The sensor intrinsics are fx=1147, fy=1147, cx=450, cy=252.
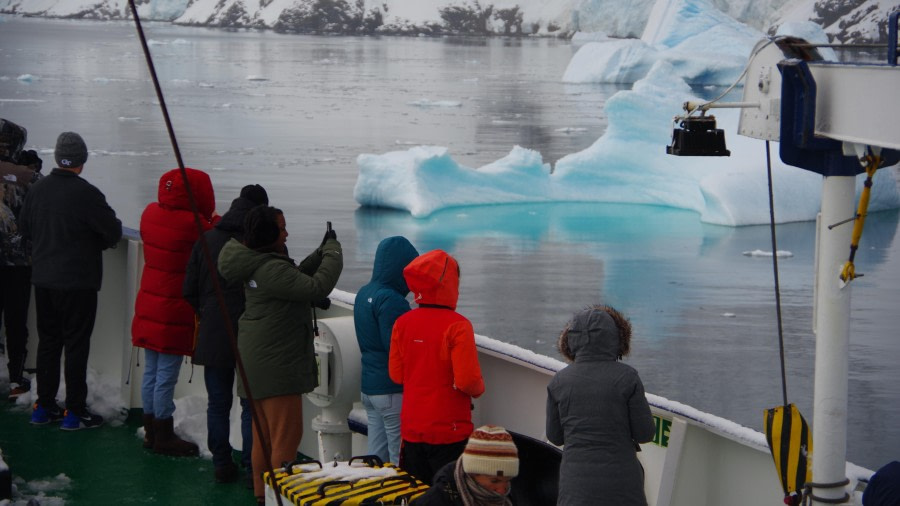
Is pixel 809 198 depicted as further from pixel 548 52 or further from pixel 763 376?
pixel 548 52

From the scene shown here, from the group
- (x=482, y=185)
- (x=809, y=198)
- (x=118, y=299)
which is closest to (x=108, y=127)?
(x=482, y=185)

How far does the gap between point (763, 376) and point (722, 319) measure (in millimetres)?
2782

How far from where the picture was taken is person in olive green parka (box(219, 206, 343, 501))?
124 inches

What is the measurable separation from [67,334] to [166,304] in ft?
1.54

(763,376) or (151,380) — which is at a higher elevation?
(151,380)

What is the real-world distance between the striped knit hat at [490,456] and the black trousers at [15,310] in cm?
281

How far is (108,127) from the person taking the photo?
31.1m

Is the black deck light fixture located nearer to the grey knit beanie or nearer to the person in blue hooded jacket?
the person in blue hooded jacket

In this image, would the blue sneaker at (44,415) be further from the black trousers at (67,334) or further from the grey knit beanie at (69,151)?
the grey knit beanie at (69,151)

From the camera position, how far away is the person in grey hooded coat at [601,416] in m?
2.35

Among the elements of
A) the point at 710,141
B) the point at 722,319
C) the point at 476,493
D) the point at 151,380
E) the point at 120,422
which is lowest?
the point at 722,319

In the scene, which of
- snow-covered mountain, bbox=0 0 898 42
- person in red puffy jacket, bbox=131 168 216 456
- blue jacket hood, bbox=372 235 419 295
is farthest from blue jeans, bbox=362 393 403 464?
snow-covered mountain, bbox=0 0 898 42

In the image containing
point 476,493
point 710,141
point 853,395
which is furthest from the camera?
point 853,395

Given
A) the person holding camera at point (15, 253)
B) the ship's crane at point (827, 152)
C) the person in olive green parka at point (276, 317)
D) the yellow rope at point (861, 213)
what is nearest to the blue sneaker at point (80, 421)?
the person holding camera at point (15, 253)
